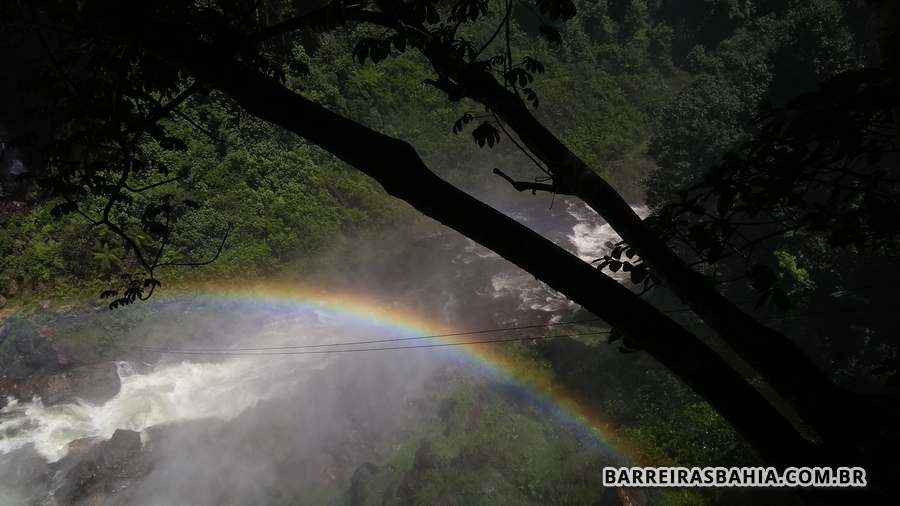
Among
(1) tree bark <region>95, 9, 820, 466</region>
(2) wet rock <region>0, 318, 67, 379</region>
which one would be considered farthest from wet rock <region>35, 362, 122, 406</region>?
(1) tree bark <region>95, 9, 820, 466</region>

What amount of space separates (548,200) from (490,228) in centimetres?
1917

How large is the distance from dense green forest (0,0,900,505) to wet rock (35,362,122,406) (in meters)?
0.90

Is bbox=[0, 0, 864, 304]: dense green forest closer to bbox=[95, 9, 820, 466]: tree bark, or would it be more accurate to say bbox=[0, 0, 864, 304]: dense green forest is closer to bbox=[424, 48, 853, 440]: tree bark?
bbox=[95, 9, 820, 466]: tree bark

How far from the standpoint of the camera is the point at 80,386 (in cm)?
1077

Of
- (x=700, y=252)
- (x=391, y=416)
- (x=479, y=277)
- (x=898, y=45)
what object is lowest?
(x=700, y=252)

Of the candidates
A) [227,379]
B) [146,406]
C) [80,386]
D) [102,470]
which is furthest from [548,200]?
[102,470]

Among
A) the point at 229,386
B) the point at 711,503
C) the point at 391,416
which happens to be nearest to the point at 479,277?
the point at 391,416

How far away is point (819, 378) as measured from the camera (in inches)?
52.2

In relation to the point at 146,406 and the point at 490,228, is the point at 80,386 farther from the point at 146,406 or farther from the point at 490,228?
the point at 490,228

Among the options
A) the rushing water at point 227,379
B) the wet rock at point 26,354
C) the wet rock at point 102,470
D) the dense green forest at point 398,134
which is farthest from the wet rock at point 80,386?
the dense green forest at point 398,134

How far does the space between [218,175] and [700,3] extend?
79.6ft

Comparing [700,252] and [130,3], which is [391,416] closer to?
[700,252]

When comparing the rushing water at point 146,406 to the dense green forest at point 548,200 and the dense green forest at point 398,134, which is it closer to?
the dense green forest at point 548,200

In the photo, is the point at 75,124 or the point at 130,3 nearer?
the point at 130,3
